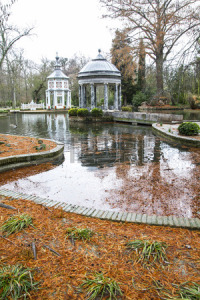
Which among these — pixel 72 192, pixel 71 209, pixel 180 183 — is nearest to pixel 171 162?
pixel 180 183

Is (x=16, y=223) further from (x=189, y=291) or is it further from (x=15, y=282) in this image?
(x=189, y=291)

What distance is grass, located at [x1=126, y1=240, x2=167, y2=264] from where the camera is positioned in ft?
8.63

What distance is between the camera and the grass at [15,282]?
2131 millimetres

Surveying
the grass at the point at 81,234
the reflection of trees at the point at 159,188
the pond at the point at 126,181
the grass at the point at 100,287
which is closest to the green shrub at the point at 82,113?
the pond at the point at 126,181

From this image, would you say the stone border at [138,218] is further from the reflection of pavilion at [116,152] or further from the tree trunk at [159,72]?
the tree trunk at [159,72]

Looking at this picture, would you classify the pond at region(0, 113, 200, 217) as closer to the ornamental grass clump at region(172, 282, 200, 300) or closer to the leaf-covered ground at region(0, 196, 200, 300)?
the leaf-covered ground at region(0, 196, 200, 300)

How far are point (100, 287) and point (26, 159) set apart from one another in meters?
6.42

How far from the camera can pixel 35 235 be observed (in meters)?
3.14

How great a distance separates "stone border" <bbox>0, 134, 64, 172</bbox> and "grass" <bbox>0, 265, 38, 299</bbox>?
17.3 ft

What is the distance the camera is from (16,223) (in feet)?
Result: 11.0

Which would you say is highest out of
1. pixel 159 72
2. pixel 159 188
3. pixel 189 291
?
pixel 159 72

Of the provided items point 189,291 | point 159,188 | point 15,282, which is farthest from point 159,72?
point 15,282

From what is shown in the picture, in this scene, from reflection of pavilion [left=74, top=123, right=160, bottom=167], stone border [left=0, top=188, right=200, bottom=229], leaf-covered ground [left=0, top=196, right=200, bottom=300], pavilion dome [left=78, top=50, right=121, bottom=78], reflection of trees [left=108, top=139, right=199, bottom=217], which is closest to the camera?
leaf-covered ground [left=0, top=196, right=200, bottom=300]

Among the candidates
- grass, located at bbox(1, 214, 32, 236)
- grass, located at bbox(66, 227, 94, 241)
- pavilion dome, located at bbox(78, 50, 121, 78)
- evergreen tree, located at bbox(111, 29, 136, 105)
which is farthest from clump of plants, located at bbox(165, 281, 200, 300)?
evergreen tree, located at bbox(111, 29, 136, 105)
